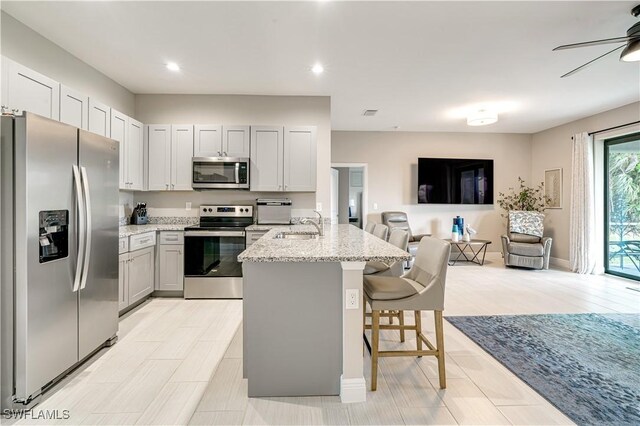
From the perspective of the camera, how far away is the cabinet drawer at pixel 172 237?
12.9 ft

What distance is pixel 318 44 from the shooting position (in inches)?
120

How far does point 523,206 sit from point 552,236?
77cm

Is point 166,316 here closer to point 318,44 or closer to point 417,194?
point 318,44

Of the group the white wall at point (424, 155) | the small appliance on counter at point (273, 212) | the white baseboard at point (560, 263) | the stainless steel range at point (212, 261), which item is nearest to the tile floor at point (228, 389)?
the stainless steel range at point (212, 261)

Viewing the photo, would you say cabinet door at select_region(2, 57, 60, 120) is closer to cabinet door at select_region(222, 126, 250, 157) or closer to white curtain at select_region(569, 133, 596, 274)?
cabinet door at select_region(222, 126, 250, 157)

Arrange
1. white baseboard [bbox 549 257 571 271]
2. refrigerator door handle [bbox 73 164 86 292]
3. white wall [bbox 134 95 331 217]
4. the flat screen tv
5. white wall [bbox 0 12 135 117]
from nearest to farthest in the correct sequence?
refrigerator door handle [bbox 73 164 86 292]
white wall [bbox 0 12 135 117]
white wall [bbox 134 95 331 217]
white baseboard [bbox 549 257 571 271]
the flat screen tv

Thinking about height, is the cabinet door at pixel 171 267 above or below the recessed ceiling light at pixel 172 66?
below

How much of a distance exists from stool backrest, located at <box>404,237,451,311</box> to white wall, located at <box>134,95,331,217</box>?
250cm

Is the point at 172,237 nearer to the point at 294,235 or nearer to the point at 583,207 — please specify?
the point at 294,235

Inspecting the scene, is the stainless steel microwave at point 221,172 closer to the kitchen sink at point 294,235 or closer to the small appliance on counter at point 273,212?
the small appliance on counter at point 273,212

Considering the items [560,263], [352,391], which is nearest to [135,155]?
[352,391]

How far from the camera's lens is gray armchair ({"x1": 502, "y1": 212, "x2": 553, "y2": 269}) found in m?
5.73

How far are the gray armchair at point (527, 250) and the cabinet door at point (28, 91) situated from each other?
264 inches

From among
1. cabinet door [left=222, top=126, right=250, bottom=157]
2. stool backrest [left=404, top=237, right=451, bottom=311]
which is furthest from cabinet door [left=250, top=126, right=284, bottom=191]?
stool backrest [left=404, top=237, right=451, bottom=311]
